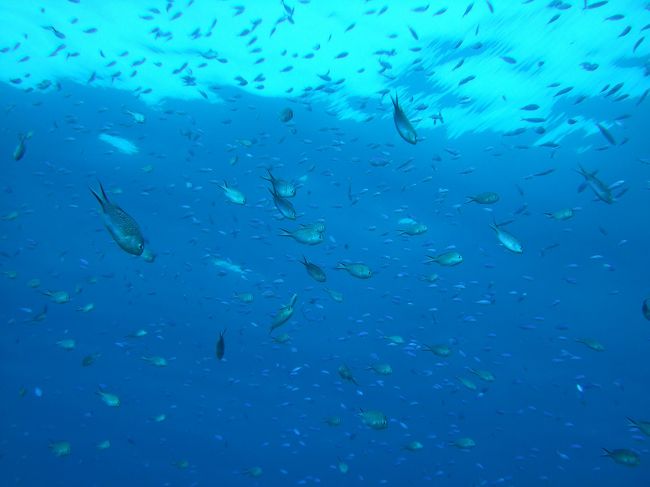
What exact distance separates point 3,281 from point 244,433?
27736 millimetres

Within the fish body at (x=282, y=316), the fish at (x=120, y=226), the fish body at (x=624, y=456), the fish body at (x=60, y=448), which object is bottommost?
the fish body at (x=60, y=448)

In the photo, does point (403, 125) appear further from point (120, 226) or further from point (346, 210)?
point (346, 210)

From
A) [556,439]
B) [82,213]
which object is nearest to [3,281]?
[82,213]

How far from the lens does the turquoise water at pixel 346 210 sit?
13234 mm

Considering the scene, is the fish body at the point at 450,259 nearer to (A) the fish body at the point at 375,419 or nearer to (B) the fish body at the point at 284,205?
(A) the fish body at the point at 375,419

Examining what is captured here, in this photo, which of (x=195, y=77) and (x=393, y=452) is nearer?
(x=195, y=77)

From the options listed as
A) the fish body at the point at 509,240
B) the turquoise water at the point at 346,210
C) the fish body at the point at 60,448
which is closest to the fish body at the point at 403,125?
the turquoise water at the point at 346,210

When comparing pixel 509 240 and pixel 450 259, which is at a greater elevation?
pixel 509 240

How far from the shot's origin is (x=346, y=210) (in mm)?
20328

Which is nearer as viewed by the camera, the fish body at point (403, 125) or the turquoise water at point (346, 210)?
the fish body at point (403, 125)

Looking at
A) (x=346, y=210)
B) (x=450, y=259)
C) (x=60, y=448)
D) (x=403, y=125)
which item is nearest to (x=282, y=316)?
(x=450, y=259)

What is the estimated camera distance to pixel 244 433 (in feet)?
149

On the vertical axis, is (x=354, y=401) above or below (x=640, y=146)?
below

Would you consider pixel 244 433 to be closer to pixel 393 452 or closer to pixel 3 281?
pixel 393 452
